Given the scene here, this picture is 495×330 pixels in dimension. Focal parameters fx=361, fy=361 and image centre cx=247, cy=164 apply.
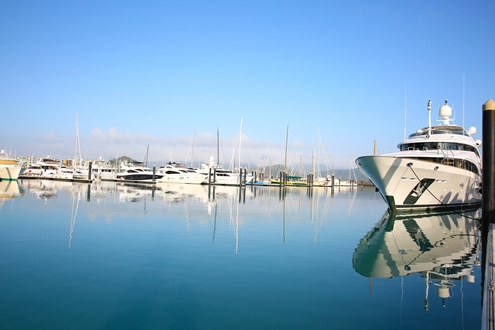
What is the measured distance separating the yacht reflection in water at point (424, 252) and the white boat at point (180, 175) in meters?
48.8

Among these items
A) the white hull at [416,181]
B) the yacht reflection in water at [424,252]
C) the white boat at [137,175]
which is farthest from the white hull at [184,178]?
the yacht reflection in water at [424,252]

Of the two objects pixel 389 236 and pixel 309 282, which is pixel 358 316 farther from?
pixel 389 236

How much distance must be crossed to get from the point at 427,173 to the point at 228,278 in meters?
17.2

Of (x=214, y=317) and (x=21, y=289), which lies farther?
(x=21, y=289)

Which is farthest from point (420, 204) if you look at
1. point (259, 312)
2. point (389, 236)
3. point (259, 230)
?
point (259, 312)

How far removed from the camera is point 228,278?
8258 millimetres

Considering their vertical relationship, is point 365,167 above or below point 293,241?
above

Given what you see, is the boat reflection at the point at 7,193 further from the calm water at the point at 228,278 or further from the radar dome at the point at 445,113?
the radar dome at the point at 445,113

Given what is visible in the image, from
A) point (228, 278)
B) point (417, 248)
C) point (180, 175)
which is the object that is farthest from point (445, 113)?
point (180, 175)

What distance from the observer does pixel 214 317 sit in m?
5.97

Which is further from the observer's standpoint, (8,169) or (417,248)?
(8,169)

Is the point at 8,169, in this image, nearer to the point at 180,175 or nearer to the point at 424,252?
the point at 180,175

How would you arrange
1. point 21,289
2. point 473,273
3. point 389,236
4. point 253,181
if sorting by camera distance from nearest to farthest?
point 21,289, point 473,273, point 389,236, point 253,181

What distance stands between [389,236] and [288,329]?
1121 cm
